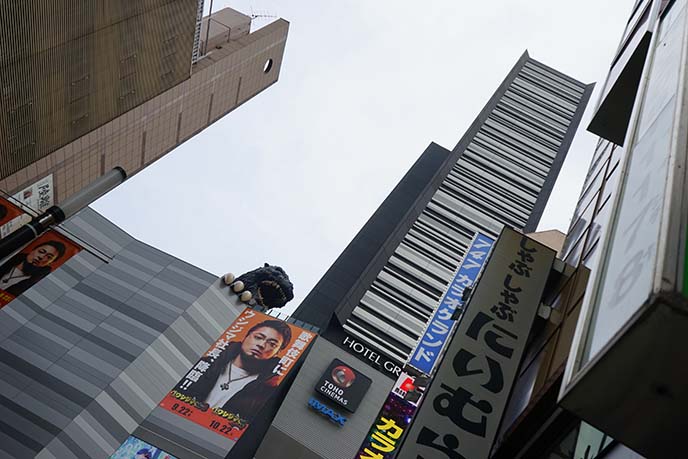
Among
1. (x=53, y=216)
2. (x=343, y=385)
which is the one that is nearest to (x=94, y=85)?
(x=53, y=216)

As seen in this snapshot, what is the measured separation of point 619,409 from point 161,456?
147ft

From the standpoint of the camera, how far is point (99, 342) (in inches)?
1882

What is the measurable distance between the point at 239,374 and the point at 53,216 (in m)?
36.9

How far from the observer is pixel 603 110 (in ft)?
47.8

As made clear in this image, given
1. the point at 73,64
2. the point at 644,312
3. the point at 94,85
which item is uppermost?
the point at 94,85

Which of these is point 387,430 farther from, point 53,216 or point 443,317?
point 53,216

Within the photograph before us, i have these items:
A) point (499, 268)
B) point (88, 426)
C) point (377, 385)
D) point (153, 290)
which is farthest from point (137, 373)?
point (499, 268)

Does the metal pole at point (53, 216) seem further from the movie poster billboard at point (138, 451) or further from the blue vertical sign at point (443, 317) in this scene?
the movie poster billboard at point (138, 451)

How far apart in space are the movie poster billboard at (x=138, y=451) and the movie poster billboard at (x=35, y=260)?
28635 millimetres

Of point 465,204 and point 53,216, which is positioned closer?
point 53,216

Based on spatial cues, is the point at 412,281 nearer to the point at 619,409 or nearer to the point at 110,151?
the point at 110,151

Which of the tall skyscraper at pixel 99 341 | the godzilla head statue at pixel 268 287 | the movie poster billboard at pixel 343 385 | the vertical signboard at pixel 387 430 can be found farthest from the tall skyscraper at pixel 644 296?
the godzilla head statue at pixel 268 287

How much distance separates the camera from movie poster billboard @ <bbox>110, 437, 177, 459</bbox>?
4362 cm

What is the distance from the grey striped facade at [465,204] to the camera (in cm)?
7556
